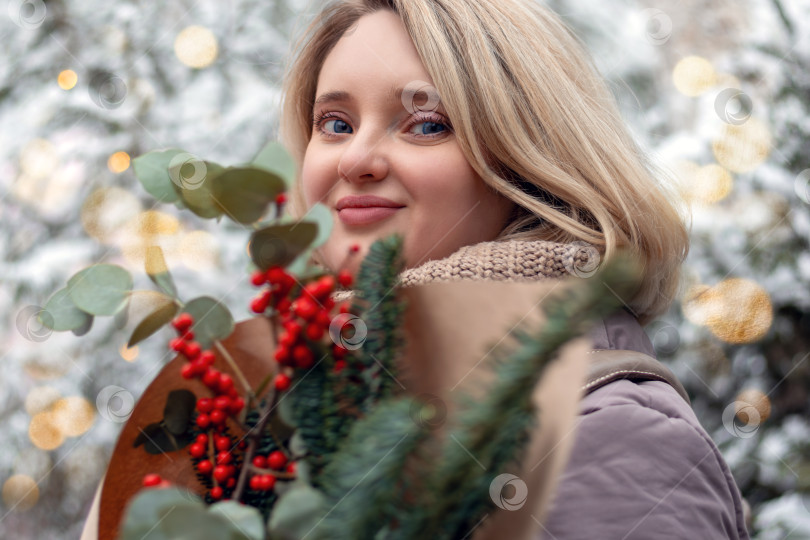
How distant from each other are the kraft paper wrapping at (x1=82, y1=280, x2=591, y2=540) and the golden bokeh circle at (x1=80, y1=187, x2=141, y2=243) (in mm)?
2020

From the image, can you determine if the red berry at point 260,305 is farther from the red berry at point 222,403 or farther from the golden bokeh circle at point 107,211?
the golden bokeh circle at point 107,211

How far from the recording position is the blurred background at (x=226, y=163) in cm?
193

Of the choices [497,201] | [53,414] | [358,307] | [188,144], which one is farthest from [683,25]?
[358,307]

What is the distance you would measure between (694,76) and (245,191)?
94.5 inches

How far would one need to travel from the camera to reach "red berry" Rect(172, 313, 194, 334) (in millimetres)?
500

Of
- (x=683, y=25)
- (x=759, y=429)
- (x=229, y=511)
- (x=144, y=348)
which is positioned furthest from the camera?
A: (x=683, y=25)

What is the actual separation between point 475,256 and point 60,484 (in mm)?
2120

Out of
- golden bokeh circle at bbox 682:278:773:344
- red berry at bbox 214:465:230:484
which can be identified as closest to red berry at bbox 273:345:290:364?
red berry at bbox 214:465:230:484

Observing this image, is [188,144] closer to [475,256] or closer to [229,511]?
[475,256]

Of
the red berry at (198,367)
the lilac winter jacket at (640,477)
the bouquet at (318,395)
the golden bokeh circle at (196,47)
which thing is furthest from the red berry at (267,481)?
the golden bokeh circle at (196,47)

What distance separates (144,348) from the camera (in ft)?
7.91

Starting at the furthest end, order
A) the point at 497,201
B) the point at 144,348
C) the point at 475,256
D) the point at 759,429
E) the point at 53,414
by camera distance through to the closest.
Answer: the point at 144,348 → the point at 53,414 → the point at 759,429 → the point at 497,201 → the point at 475,256

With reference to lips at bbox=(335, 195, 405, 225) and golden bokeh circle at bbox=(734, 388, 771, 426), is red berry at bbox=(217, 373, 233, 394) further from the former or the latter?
golden bokeh circle at bbox=(734, 388, 771, 426)

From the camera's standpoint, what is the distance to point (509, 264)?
834 millimetres
